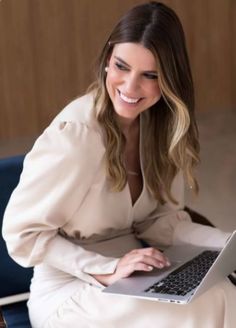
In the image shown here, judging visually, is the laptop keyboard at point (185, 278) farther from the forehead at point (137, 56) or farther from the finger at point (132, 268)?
the forehead at point (137, 56)

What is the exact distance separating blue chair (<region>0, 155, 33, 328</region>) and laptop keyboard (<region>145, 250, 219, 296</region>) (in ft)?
1.68

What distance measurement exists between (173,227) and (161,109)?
0.34 metres

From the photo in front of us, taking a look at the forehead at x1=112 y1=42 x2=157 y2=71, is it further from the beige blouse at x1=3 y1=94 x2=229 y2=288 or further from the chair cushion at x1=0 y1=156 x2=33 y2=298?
the chair cushion at x1=0 y1=156 x2=33 y2=298

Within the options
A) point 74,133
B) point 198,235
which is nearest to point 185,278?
point 198,235

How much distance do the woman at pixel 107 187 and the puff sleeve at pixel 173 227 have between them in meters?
0.03

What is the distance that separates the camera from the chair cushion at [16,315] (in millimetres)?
1911

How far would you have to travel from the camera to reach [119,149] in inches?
69.3

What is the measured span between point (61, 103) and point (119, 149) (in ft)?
11.0

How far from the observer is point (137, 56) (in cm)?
165

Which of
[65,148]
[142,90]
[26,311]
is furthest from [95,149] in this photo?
[26,311]

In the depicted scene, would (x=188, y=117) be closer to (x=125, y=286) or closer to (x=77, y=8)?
(x=125, y=286)

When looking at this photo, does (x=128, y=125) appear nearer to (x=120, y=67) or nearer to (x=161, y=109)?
(x=161, y=109)

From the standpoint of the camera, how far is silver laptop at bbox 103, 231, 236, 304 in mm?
1480

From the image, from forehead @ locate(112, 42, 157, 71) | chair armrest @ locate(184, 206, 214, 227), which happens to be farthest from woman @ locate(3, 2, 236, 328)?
chair armrest @ locate(184, 206, 214, 227)
